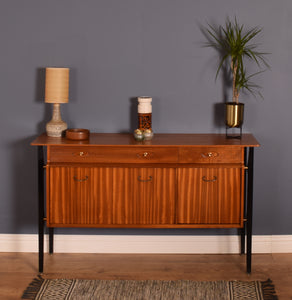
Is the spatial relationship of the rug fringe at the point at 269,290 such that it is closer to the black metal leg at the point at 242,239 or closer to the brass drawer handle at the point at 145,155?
the black metal leg at the point at 242,239

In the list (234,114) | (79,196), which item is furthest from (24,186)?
(234,114)

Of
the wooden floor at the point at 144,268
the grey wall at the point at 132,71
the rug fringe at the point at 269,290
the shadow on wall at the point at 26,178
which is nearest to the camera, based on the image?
the rug fringe at the point at 269,290

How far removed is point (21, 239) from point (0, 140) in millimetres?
745

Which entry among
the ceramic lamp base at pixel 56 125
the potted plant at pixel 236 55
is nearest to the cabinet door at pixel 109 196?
the ceramic lamp base at pixel 56 125

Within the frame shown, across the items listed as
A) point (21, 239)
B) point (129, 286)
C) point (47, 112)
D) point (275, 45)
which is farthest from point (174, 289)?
point (275, 45)

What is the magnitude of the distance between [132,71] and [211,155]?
0.83m

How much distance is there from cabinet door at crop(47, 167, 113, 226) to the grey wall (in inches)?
17.6

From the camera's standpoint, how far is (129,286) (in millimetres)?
3322

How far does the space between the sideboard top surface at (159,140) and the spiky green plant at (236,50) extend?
30cm

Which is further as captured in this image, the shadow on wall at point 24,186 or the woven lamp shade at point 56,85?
the shadow on wall at point 24,186

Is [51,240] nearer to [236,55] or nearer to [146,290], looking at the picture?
[146,290]

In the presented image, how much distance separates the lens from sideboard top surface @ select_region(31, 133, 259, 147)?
333 centimetres

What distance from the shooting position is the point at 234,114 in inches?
137

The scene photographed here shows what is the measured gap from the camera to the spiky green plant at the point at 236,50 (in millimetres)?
3490
